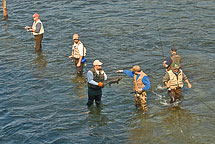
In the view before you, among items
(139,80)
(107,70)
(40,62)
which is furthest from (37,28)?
(139,80)

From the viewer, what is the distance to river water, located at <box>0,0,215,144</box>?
39.2ft

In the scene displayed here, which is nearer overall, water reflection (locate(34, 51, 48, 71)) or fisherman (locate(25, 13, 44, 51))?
water reflection (locate(34, 51, 48, 71))

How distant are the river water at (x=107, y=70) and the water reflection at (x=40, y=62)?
0.05 metres

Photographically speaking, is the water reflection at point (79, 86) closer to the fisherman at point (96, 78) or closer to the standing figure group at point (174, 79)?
the fisherman at point (96, 78)

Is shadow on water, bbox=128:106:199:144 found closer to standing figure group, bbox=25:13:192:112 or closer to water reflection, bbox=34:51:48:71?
standing figure group, bbox=25:13:192:112

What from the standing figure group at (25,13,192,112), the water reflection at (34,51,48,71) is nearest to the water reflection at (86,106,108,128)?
the standing figure group at (25,13,192,112)

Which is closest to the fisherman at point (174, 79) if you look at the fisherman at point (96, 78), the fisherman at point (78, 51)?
Result: the fisherman at point (96, 78)

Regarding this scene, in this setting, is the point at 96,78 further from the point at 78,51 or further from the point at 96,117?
the point at 78,51

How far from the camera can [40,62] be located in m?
18.4

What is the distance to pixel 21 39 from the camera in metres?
22.0

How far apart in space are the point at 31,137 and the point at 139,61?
25.5 feet

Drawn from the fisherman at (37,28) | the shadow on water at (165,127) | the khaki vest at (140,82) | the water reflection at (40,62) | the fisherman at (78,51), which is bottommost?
the shadow on water at (165,127)

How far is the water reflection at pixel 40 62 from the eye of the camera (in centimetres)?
1778

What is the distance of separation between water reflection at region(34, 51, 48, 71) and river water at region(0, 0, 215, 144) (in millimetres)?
47
